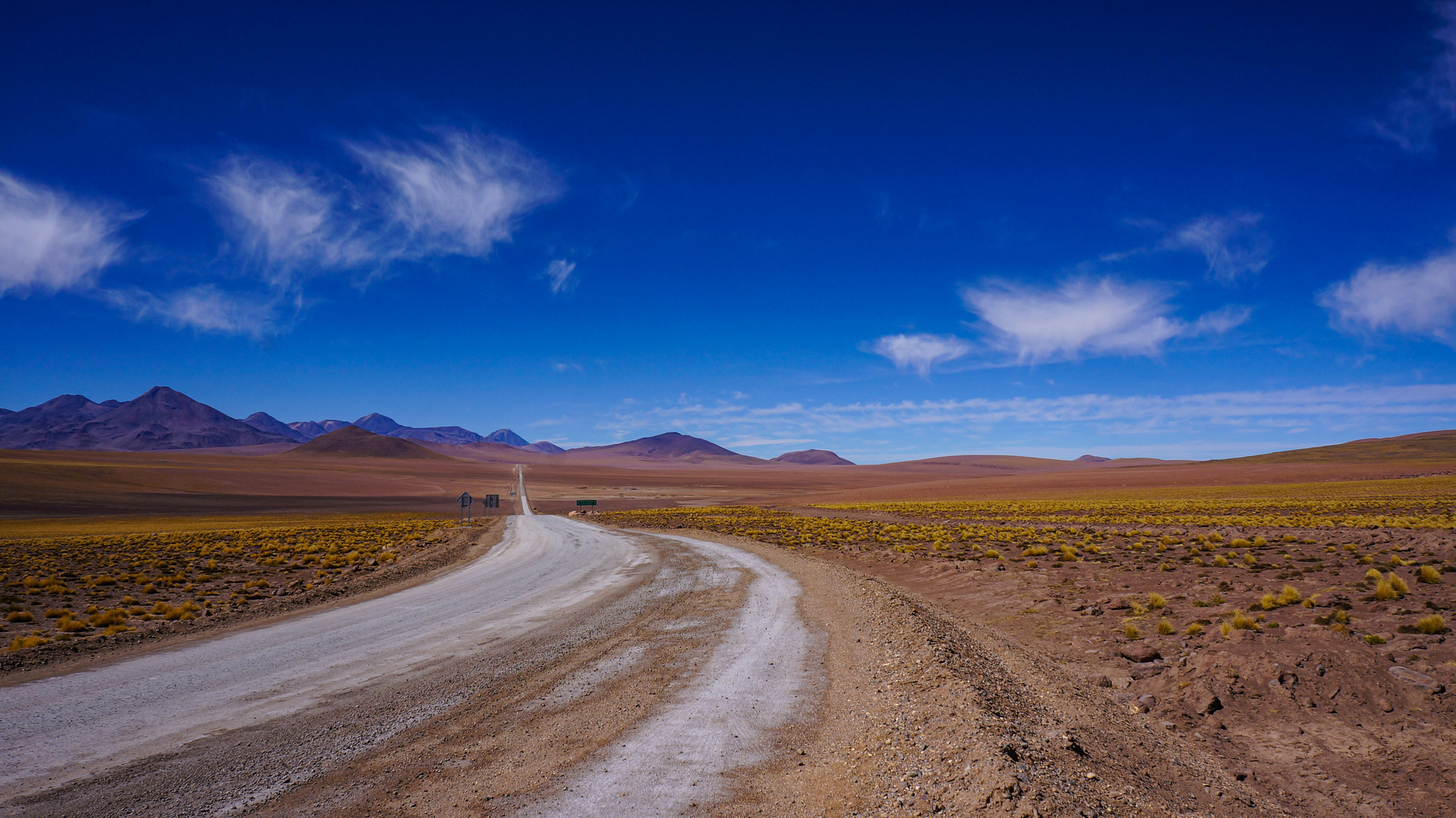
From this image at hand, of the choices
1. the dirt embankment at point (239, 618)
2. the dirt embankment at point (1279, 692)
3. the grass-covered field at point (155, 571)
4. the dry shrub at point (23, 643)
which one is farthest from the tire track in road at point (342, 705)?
the grass-covered field at point (155, 571)

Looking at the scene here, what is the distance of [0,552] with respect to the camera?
2634cm

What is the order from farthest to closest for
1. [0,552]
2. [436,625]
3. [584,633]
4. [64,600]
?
[0,552] < [64,600] < [436,625] < [584,633]

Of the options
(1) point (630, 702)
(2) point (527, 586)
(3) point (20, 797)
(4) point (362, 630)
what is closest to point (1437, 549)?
(1) point (630, 702)

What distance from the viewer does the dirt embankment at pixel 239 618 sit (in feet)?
28.8

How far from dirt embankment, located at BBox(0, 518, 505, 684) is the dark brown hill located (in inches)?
7716

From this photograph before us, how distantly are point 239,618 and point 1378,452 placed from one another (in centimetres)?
24118

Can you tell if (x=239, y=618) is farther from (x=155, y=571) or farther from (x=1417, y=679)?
(x=1417, y=679)

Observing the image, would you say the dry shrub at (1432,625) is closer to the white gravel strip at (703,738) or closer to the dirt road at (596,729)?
the dirt road at (596,729)

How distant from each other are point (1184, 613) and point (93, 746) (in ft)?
48.1

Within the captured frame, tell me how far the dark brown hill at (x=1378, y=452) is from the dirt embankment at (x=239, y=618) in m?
196

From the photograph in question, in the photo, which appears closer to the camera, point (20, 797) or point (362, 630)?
point (20, 797)

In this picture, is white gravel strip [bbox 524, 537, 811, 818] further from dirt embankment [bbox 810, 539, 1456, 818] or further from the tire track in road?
dirt embankment [bbox 810, 539, 1456, 818]

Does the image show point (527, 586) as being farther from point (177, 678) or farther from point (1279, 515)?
point (1279, 515)

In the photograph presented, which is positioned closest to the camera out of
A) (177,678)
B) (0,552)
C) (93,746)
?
(93,746)
